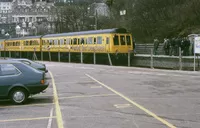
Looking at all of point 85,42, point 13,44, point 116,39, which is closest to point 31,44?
point 13,44

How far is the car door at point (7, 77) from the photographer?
13180 mm

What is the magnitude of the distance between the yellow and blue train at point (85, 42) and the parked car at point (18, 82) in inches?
957

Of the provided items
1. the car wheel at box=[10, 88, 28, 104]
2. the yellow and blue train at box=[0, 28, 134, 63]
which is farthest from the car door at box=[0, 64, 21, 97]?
the yellow and blue train at box=[0, 28, 134, 63]

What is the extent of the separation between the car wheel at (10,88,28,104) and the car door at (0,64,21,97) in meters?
0.25

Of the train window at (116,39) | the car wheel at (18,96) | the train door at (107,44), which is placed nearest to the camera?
the car wheel at (18,96)

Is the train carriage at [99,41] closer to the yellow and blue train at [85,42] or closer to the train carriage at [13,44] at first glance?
the yellow and blue train at [85,42]

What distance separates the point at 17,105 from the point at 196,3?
4008 centimetres

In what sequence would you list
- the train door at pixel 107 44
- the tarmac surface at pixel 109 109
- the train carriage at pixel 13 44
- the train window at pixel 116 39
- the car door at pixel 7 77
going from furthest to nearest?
the train carriage at pixel 13 44 → the train window at pixel 116 39 → the train door at pixel 107 44 → the car door at pixel 7 77 → the tarmac surface at pixel 109 109

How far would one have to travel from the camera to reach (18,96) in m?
13.4

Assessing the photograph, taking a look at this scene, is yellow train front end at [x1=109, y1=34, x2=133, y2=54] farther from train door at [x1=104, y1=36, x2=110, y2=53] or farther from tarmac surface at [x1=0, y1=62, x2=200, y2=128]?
tarmac surface at [x1=0, y1=62, x2=200, y2=128]

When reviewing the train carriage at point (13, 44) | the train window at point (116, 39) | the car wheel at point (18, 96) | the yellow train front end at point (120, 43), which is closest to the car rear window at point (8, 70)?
the car wheel at point (18, 96)

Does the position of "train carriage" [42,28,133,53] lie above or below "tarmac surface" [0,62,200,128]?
above

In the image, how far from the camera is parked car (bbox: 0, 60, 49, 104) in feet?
43.4

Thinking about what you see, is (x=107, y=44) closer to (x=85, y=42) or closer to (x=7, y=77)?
(x=85, y=42)
